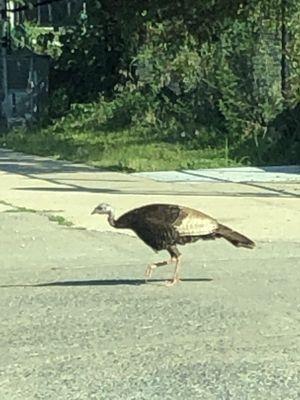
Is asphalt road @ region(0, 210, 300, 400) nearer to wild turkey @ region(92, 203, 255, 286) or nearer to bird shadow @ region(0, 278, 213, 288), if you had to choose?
bird shadow @ region(0, 278, 213, 288)

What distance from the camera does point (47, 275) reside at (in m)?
10.5

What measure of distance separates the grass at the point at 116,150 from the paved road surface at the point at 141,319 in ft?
28.9

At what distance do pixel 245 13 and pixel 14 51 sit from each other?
1524 cm

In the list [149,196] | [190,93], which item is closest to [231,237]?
[149,196]

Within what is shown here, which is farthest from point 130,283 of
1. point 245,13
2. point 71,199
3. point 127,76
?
point 127,76

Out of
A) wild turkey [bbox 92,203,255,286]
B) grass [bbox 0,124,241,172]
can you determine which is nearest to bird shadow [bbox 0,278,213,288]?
wild turkey [bbox 92,203,255,286]

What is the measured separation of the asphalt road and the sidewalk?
6.37ft

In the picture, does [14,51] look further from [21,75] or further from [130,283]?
[130,283]

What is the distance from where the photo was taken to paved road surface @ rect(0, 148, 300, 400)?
649cm

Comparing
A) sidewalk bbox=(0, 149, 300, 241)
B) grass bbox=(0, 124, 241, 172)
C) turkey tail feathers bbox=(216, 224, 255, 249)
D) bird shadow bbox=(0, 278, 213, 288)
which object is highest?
turkey tail feathers bbox=(216, 224, 255, 249)

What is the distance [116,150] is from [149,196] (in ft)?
27.5

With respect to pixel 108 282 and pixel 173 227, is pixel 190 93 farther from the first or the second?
pixel 173 227

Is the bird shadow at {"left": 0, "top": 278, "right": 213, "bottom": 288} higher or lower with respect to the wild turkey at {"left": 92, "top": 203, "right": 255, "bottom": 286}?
lower

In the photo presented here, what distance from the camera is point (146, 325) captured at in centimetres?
803
